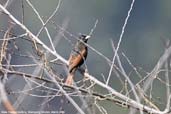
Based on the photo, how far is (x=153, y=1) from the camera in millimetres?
38062

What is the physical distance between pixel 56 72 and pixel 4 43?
0.52 m

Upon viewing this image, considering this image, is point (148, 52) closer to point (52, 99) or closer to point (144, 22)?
point (144, 22)

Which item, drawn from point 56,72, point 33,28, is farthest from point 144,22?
point 56,72

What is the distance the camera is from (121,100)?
573cm

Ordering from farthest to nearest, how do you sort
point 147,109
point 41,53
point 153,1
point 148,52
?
point 153,1 → point 148,52 → point 41,53 → point 147,109

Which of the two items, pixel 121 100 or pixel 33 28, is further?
pixel 33 28

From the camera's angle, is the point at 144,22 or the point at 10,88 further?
the point at 144,22

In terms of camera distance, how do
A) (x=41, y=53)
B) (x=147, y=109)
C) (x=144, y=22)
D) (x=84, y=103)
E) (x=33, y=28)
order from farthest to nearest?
(x=144, y=22) → (x=33, y=28) → (x=41, y=53) → (x=147, y=109) → (x=84, y=103)

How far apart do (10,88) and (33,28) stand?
2055 cm

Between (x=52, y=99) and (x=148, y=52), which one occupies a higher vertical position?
(x=52, y=99)

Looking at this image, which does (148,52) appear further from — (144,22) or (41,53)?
(41,53)

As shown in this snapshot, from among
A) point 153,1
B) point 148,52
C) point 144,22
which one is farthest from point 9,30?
point 153,1

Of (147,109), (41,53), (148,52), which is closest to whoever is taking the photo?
(147,109)

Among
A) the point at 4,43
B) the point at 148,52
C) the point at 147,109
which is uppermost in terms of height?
the point at 4,43
